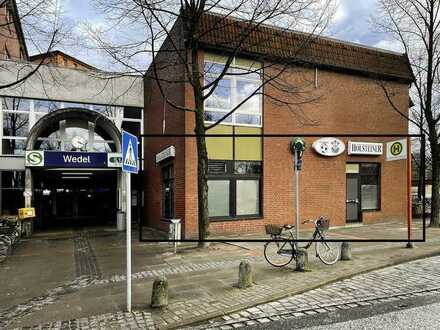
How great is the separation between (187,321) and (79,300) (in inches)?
84.7

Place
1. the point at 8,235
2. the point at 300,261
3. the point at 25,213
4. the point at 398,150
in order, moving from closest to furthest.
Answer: the point at 300,261
the point at 398,150
the point at 8,235
the point at 25,213

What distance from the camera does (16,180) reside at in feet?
56.7

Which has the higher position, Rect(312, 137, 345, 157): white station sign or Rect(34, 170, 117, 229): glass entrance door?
Rect(312, 137, 345, 157): white station sign

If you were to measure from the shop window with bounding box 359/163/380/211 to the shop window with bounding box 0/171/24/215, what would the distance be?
596 inches

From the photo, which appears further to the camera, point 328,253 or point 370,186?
point 370,186

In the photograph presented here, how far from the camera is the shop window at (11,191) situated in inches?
671

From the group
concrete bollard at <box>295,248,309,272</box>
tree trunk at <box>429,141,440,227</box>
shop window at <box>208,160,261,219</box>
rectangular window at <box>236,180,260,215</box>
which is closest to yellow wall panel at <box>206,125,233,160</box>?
shop window at <box>208,160,261,219</box>

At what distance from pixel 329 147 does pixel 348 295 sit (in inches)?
374

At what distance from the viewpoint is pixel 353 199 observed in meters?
16.2

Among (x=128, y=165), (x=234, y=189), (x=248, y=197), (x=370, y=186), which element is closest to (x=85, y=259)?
(x=128, y=165)

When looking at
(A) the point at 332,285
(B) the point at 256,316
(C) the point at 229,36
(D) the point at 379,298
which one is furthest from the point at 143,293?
(C) the point at 229,36

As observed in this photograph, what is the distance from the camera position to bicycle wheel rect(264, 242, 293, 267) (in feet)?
27.1

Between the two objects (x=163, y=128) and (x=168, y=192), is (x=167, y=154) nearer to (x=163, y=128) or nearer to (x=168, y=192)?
(x=168, y=192)

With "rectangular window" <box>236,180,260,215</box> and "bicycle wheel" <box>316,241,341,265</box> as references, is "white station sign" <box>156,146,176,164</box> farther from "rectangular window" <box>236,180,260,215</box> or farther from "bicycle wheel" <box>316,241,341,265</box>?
"bicycle wheel" <box>316,241,341,265</box>
